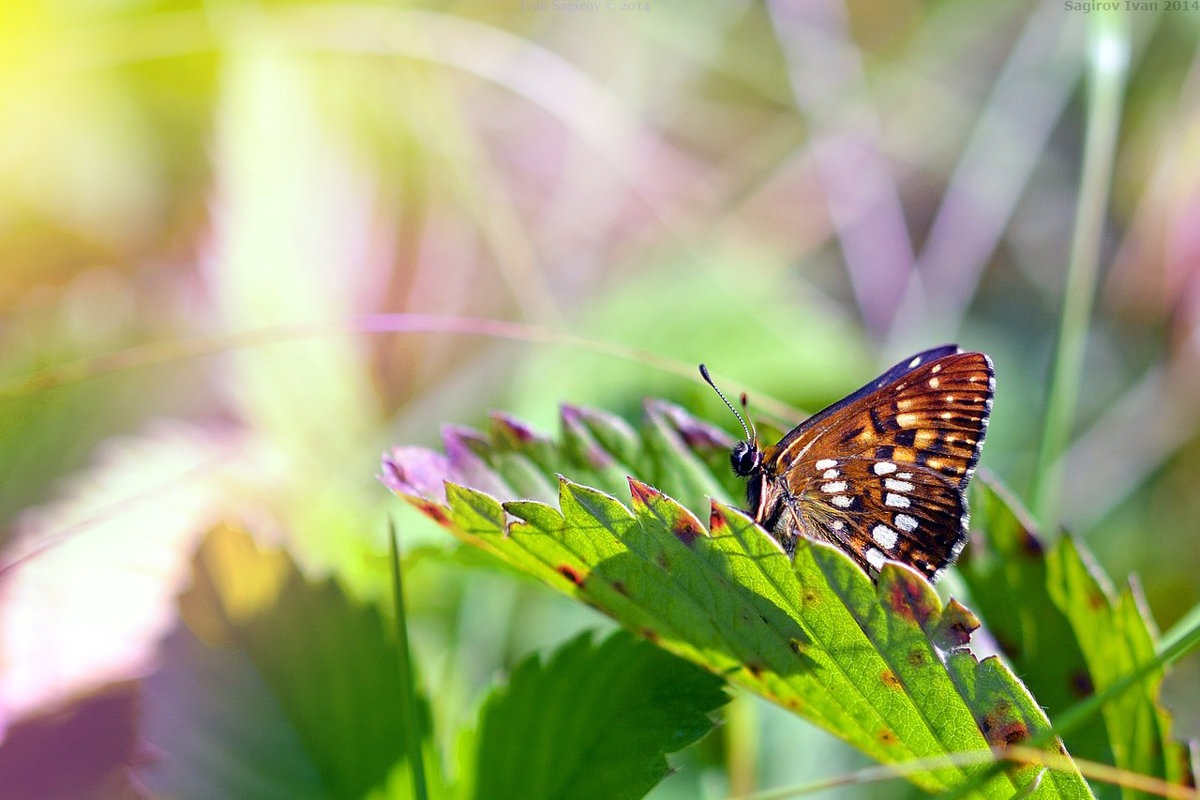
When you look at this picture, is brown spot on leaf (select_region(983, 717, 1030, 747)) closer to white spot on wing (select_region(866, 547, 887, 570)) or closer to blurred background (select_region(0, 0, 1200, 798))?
white spot on wing (select_region(866, 547, 887, 570))

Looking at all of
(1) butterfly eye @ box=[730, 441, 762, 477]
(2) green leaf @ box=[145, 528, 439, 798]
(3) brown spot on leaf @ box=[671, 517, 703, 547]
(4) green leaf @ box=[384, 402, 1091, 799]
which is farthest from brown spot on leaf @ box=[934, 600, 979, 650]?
(2) green leaf @ box=[145, 528, 439, 798]

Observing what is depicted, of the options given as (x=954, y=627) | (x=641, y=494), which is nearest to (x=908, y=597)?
(x=954, y=627)

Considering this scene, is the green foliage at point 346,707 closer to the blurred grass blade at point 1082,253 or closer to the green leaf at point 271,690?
the green leaf at point 271,690

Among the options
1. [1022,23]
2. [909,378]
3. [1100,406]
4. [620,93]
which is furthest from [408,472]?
[1022,23]

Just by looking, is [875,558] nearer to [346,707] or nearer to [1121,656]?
[1121,656]

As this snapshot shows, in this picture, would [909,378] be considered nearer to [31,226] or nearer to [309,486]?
[309,486]
